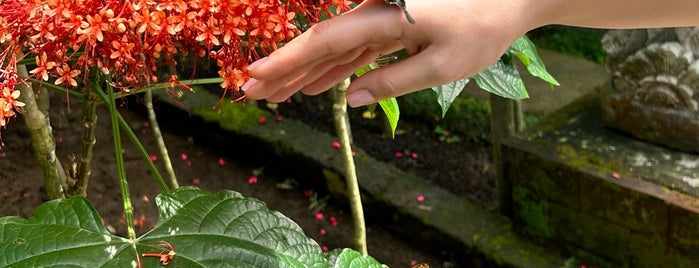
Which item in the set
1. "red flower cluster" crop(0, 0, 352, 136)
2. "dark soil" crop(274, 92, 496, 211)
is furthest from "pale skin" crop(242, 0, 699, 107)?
"dark soil" crop(274, 92, 496, 211)

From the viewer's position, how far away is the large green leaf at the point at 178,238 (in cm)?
87

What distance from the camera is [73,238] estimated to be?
89 centimetres

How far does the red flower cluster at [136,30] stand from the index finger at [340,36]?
0.17 meters

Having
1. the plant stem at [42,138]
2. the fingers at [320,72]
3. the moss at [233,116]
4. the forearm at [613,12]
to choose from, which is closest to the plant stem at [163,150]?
the plant stem at [42,138]

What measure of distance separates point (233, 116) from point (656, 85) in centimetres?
142

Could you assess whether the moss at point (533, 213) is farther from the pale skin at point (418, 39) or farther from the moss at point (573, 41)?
the pale skin at point (418, 39)

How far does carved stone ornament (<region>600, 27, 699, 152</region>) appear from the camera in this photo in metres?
2.02

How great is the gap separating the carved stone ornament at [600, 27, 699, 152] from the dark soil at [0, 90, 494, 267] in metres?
0.60

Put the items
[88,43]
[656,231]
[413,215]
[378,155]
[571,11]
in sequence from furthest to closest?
[378,155]
[413,215]
[656,231]
[88,43]
[571,11]

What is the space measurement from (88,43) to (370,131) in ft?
7.25

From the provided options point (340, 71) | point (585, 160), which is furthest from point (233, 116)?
point (340, 71)

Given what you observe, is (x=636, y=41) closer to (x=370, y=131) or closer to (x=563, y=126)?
(x=563, y=126)

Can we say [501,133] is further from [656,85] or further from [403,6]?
[403,6]

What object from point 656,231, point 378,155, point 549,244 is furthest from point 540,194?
point 378,155
